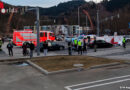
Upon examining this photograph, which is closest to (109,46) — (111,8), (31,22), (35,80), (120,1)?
(35,80)

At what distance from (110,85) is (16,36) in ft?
89.0

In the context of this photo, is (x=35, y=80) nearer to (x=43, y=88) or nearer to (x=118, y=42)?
(x=43, y=88)

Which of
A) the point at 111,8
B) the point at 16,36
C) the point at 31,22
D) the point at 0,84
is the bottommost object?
the point at 0,84

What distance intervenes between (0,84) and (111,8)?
119 m

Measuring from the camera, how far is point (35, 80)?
943cm

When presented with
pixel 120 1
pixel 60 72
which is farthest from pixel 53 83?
pixel 120 1

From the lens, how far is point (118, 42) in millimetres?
32812

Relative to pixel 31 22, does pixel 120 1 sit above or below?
above

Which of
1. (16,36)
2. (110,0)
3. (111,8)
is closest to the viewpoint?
(16,36)

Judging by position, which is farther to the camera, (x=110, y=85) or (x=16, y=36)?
(x=16, y=36)

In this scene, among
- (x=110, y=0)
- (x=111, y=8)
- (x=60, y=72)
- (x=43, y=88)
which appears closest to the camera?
(x=43, y=88)

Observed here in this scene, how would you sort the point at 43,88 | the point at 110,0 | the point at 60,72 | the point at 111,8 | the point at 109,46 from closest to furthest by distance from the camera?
the point at 43,88 < the point at 60,72 < the point at 109,46 < the point at 111,8 < the point at 110,0

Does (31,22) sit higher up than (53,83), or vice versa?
(31,22)

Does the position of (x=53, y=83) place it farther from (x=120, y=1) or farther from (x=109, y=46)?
(x=120, y=1)
